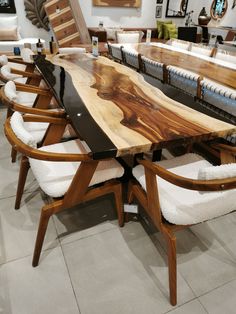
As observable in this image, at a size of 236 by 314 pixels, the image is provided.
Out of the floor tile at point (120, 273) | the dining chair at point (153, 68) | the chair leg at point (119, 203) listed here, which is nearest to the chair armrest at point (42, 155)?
the chair leg at point (119, 203)

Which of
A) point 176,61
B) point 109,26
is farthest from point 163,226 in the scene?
point 109,26

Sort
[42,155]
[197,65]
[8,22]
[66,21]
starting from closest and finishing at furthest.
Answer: [42,155] < [197,65] < [8,22] < [66,21]

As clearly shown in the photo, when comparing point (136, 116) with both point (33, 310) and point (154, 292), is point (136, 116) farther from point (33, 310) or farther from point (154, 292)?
point (33, 310)

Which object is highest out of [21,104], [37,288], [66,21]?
[66,21]

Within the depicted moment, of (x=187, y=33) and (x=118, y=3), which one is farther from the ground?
(x=118, y=3)

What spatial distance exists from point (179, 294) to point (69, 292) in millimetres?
557

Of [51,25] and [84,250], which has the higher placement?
[51,25]

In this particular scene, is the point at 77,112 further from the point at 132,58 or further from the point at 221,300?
the point at 132,58

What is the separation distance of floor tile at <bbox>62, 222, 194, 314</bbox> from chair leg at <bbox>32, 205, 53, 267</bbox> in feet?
0.57

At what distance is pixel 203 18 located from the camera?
264 inches

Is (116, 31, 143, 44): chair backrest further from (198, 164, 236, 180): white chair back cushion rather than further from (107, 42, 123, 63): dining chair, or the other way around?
(198, 164, 236, 180): white chair back cushion

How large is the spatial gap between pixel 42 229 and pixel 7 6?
17.8 feet

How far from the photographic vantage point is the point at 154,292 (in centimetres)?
126

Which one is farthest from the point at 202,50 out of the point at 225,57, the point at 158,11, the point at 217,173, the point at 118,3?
the point at 158,11
